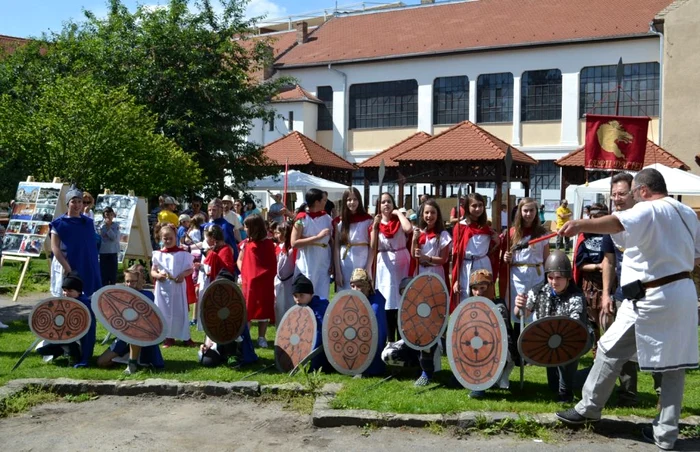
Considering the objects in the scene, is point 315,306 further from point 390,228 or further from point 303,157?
point 303,157

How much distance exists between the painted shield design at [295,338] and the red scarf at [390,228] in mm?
1467

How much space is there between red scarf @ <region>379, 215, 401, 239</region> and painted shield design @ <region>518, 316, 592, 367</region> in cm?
260

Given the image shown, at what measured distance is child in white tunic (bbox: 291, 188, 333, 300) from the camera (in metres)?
9.22

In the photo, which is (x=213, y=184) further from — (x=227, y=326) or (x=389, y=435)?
(x=389, y=435)

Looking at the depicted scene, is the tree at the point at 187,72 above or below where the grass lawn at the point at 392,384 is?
above

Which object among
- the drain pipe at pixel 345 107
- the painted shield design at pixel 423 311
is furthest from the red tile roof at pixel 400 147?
the painted shield design at pixel 423 311

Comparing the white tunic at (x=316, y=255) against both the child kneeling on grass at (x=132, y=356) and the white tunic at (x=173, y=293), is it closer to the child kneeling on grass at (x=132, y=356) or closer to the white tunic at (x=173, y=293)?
the white tunic at (x=173, y=293)

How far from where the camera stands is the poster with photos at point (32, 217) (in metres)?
14.4

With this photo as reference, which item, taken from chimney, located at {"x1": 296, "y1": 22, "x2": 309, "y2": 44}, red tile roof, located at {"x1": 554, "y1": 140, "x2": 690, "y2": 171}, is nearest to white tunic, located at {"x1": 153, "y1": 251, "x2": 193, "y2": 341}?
red tile roof, located at {"x1": 554, "y1": 140, "x2": 690, "y2": 171}

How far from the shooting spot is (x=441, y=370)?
7.99 meters

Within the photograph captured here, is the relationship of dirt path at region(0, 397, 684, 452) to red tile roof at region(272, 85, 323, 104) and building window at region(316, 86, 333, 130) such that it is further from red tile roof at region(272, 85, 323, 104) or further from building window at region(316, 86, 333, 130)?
building window at region(316, 86, 333, 130)

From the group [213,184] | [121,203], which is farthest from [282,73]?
[121,203]

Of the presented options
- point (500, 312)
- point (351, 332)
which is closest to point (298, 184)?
point (351, 332)

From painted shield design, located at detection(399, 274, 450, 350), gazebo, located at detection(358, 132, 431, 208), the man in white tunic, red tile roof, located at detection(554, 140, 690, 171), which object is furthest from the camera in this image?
gazebo, located at detection(358, 132, 431, 208)
